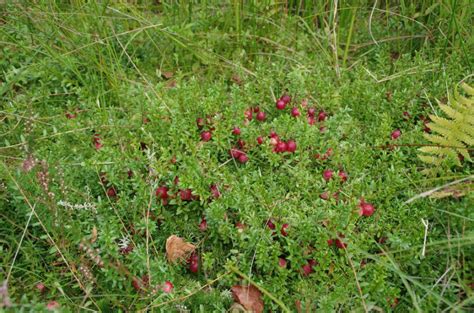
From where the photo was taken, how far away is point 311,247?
2826 mm

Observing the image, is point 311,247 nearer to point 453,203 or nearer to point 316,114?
point 453,203

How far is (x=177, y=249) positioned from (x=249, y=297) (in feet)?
1.61

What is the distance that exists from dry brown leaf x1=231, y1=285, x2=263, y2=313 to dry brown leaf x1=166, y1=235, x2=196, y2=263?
345 millimetres

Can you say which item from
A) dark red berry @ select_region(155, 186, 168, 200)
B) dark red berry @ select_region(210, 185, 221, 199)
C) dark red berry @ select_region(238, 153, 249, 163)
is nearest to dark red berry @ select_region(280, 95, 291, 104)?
dark red berry @ select_region(238, 153, 249, 163)

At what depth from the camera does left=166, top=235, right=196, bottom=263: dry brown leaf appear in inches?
113

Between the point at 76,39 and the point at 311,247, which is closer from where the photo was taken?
the point at 311,247

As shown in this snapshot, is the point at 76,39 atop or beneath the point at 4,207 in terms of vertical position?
atop

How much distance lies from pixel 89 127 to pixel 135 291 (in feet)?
3.94

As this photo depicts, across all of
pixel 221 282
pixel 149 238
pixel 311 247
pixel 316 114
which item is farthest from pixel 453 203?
pixel 149 238

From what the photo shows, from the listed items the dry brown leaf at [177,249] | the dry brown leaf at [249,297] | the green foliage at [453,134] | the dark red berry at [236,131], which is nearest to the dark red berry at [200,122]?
the dark red berry at [236,131]

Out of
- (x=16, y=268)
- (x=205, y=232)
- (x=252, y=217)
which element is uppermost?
(x=252, y=217)

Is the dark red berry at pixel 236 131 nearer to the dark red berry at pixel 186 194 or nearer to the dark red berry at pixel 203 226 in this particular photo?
the dark red berry at pixel 186 194

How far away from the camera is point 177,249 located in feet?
9.49

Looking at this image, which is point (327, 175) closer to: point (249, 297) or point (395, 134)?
point (395, 134)
